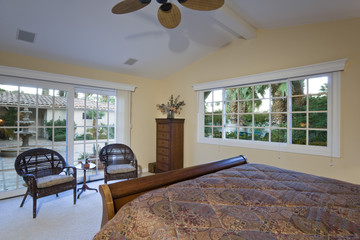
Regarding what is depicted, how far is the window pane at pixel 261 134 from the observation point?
3357mm

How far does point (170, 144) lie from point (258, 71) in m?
2.32

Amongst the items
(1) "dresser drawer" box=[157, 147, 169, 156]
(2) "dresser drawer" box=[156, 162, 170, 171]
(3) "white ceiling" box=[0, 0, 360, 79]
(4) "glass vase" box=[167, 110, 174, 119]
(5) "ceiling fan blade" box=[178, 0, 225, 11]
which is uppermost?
(3) "white ceiling" box=[0, 0, 360, 79]

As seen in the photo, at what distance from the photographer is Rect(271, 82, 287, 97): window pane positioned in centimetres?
314

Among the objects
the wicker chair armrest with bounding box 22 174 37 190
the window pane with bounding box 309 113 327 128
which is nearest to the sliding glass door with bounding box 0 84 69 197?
the wicker chair armrest with bounding box 22 174 37 190

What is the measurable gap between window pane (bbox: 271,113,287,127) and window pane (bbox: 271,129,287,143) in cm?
10

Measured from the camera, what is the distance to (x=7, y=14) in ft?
7.53

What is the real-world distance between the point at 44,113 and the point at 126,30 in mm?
2155

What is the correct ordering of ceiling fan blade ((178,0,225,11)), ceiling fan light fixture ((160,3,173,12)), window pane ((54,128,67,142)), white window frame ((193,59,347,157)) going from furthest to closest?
window pane ((54,128,67,142)) < white window frame ((193,59,347,157)) < ceiling fan light fixture ((160,3,173,12)) < ceiling fan blade ((178,0,225,11))

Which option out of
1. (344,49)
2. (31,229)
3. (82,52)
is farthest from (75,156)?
(344,49)

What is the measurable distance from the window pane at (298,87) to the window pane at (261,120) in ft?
1.92

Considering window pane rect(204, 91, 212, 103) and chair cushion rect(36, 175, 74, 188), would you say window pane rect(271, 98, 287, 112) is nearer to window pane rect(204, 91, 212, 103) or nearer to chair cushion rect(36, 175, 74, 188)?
window pane rect(204, 91, 212, 103)

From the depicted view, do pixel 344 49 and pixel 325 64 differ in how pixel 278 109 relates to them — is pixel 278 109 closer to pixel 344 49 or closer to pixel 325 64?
pixel 325 64

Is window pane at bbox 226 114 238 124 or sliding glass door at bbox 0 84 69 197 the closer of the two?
sliding glass door at bbox 0 84 69 197

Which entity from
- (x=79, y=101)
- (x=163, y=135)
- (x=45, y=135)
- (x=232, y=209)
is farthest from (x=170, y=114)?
(x=232, y=209)
